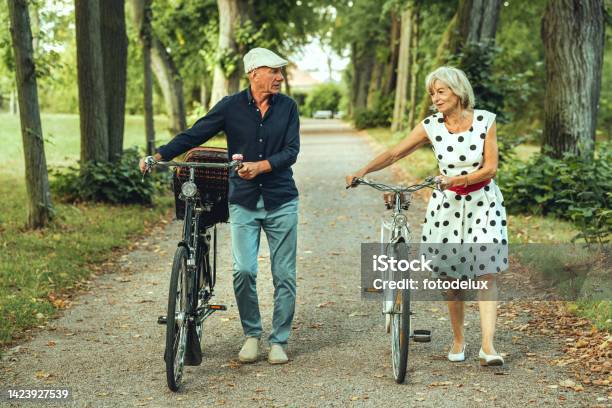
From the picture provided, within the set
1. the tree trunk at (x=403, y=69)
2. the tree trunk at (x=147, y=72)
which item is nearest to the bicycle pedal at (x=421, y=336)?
the tree trunk at (x=147, y=72)

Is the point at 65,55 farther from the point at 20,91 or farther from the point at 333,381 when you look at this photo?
the point at 333,381

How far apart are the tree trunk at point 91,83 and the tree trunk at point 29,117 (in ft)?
8.38

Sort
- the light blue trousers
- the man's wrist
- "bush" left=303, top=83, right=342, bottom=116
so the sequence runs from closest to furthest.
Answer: the man's wrist
the light blue trousers
"bush" left=303, top=83, right=342, bottom=116

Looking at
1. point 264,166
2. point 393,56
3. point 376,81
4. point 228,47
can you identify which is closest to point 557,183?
point 264,166

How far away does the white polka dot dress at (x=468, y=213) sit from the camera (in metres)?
6.16

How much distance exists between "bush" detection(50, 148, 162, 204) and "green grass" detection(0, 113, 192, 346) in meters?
0.26

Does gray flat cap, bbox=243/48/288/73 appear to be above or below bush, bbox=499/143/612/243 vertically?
above

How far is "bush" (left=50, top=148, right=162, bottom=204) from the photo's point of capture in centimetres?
1523

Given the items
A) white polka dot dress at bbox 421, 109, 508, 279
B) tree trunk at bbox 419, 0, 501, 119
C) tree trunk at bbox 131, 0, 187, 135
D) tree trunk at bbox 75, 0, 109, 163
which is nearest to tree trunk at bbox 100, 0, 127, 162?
tree trunk at bbox 75, 0, 109, 163

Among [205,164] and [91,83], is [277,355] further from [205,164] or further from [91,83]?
[91,83]

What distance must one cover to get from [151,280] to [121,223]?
3610 millimetres

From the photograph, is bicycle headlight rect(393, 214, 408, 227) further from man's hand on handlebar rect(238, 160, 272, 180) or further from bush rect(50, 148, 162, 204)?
bush rect(50, 148, 162, 204)

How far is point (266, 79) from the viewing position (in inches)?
250

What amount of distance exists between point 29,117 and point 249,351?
6.55m
